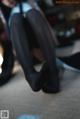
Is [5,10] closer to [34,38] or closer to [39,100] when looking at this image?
[34,38]


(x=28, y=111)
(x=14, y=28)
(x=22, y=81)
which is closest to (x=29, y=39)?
(x=14, y=28)

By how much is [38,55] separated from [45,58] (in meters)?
0.03

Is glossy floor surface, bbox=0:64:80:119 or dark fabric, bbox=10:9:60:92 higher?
dark fabric, bbox=10:9:60:92

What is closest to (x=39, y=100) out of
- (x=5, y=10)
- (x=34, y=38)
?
(x=34, y=38)

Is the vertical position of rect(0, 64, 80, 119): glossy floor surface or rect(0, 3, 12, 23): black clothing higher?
rect(0, 3, 12, 23): black clothing

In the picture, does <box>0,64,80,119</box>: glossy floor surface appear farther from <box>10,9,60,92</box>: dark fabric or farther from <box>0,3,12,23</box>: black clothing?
<box>0,3,12,23</box>: black clothing

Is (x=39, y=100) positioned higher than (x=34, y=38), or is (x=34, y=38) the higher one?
(x=34, y=38)

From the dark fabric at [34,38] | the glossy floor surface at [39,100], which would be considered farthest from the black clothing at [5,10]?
the glossy floor surface at [39,100]

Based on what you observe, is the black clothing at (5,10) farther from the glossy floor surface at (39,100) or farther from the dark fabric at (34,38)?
the glossy floor surface at (39,100)

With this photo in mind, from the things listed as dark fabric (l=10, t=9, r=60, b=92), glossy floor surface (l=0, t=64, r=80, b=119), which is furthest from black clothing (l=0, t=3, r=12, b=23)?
glossy floor surface (l=0, t=64, r=80, b=119)

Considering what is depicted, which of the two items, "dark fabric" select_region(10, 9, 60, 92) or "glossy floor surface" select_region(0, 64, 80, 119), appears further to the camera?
"dark fabric" select_region(10, 9, 60, 92)

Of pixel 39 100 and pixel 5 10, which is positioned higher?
pixel 5 10

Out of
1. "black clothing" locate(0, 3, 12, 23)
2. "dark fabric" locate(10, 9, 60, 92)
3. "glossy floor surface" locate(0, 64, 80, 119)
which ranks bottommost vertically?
"glossy floor surface" locate(0, 64, 80, 119)

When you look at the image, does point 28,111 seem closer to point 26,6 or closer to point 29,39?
point 29,39
